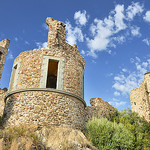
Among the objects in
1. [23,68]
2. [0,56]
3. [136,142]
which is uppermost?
[0,56]

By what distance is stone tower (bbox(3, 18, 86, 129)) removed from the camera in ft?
31.4

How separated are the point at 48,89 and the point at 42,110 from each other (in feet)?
4.06

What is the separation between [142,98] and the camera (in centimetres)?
1944

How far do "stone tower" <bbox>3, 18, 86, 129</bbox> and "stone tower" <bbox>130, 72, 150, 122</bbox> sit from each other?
32.1ft

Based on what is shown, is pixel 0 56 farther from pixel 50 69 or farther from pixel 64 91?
pixel 64 91

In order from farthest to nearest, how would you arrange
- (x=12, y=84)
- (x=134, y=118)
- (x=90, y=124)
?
(x=134, y=118) → (x=12, y=84) → (x=90, y=124)

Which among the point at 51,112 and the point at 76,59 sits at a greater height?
the point at 76,59

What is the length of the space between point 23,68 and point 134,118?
9709 mm

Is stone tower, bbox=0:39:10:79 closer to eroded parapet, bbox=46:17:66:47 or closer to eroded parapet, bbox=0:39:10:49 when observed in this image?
eroded parapet, bbox=0:39:10:49

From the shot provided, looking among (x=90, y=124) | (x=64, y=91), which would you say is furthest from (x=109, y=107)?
(x=64, y=91)

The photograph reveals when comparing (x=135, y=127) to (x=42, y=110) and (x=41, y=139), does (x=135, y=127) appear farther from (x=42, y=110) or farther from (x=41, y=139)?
(x=41, y=139)

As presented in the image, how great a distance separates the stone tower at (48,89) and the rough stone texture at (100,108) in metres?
2.18

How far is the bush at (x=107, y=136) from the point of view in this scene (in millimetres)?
9344

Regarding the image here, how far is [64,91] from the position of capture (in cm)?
1041
